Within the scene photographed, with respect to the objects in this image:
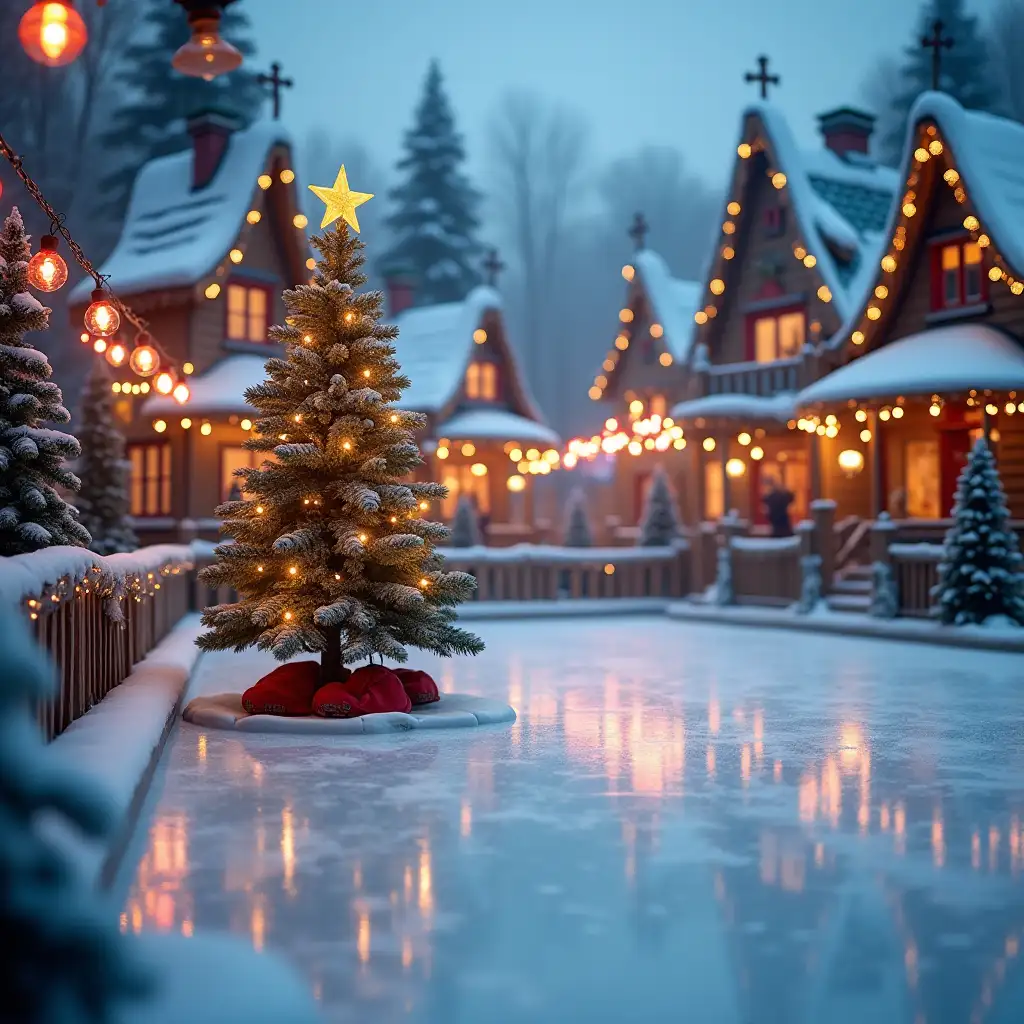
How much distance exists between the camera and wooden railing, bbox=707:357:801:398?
27.8 m

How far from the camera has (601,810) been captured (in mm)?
7234

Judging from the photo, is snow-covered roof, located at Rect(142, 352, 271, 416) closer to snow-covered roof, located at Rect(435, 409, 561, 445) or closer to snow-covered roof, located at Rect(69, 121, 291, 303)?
snow-covered roof, located at Rect(69, 121, 291, 303)

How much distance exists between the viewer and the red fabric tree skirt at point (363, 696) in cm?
1038

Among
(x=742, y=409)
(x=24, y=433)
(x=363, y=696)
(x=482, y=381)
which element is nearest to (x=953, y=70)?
(x=482, y=381)

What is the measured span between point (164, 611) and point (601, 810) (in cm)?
1060

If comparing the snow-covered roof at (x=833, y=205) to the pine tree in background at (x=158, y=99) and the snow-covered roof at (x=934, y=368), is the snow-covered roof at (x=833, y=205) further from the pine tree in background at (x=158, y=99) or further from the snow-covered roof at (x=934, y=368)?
the pine tree in background at (x=158, y=99)

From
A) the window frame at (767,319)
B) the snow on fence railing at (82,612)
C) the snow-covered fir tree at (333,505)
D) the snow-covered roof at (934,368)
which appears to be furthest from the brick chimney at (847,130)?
the snow-covered fir tree at (333,505)

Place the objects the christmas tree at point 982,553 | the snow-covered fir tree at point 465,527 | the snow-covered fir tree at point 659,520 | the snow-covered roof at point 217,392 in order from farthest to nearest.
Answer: the snow-covered fir tree at point 465,527 < the snow-covered fir tree at point 659,520 < the snow-covered roof at point 217,392 < the christmas tree at point 982,553

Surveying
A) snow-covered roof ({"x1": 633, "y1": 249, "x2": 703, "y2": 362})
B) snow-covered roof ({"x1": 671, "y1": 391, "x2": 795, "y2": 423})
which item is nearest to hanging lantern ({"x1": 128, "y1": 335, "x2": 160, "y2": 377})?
snow-covered roof ({"x1": 671, "y1": 391, "x2": 795, "y2": 423})

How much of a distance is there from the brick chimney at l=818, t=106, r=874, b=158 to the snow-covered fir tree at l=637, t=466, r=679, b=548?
424 inches

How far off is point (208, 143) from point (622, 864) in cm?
2813

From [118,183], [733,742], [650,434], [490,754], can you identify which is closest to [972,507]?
[650,434]

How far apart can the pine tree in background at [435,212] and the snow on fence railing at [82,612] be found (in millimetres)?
40543

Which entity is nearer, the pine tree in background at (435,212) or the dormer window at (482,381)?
the dormer window at (482,381)
